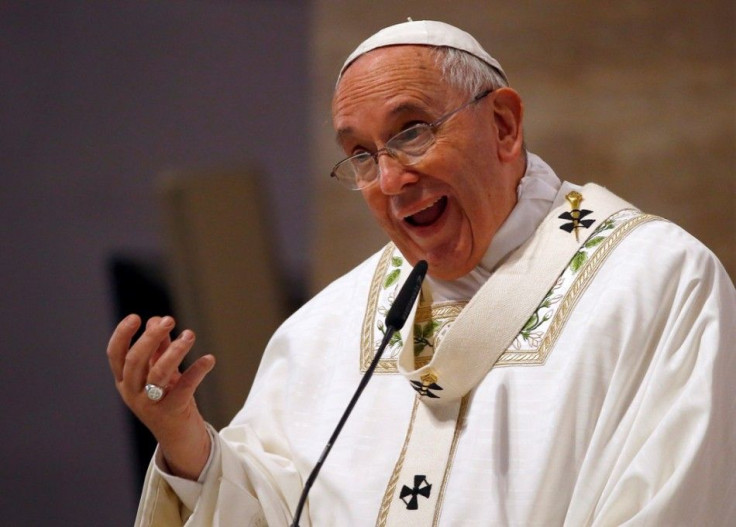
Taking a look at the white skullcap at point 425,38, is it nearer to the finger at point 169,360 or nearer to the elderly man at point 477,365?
the elderly man at point 477,365

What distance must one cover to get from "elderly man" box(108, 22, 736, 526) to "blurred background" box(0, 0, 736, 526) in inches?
85.3

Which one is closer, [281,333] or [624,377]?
[624,377]

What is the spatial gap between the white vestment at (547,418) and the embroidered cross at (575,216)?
0.07m

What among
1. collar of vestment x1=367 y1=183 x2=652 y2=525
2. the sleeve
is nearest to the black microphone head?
collar of vestment x1=367 y1=183 x2=652 y2=525

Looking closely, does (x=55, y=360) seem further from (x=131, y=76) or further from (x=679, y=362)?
(x=679, y=362)

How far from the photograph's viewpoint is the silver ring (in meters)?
2.74

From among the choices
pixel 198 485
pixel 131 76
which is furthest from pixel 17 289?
pixel 198 485

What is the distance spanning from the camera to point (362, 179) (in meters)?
3.02

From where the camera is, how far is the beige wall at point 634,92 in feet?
16.2

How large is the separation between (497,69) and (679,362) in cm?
96

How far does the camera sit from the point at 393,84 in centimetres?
293

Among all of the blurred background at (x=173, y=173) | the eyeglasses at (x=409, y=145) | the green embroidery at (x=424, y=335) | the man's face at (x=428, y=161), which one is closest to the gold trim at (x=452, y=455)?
the green embroidery at (x=424, y=335)

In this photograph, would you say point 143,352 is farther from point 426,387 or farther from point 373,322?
point 373,322

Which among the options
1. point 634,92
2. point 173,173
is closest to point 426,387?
point 634,92
